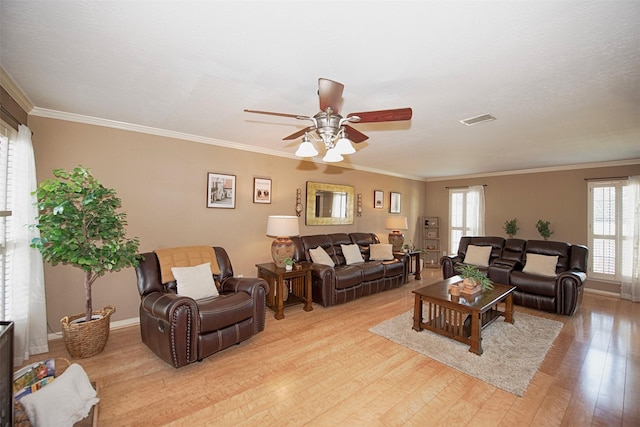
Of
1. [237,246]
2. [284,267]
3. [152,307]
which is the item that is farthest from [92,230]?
[284,267]

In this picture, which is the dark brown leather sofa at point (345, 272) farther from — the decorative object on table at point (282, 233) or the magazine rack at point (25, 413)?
the magazine rack at point (25, 413)

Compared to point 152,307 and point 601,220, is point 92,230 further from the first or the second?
point 601,220

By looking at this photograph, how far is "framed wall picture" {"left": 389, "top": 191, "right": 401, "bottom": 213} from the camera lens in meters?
6.68

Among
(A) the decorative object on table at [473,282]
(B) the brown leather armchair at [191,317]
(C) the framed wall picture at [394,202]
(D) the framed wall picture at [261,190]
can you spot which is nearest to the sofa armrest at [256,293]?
(B) the brown leather armchair at [191,317]

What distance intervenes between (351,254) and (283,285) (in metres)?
1.50

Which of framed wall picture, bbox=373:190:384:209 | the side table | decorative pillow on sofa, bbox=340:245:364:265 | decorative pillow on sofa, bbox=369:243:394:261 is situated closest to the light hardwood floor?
the side table

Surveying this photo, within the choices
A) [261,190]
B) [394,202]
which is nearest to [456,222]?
[394,202]

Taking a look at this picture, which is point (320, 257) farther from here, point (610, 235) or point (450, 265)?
point (610, 235)

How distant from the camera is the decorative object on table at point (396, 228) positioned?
19.5 ft

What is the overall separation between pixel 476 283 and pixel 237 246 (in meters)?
3.37

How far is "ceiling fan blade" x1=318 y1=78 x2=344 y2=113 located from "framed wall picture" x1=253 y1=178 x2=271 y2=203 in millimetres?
2695

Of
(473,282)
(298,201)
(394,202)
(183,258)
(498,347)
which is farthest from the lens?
(394,202)

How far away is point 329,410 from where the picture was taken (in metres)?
1.96

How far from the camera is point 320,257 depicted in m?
4.43
